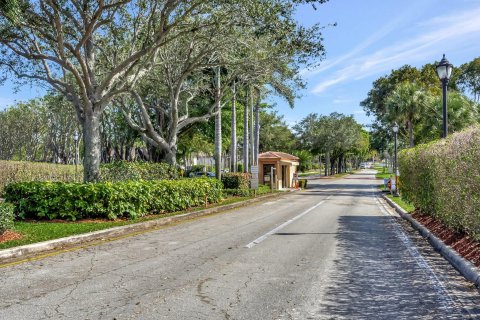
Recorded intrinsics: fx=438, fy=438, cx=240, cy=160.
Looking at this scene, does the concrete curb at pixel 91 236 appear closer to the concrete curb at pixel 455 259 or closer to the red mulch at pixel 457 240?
the concrete curb at pixel 455 259

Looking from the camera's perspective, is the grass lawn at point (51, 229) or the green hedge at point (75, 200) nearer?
the grass lawn at point (51, 229)

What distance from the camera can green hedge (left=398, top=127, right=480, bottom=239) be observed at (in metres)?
8.11

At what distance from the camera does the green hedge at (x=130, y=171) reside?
17.9 m

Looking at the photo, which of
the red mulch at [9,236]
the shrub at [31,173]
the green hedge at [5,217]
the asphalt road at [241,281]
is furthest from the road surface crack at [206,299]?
the shrub at [31,173]

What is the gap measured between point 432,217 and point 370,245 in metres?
4.36

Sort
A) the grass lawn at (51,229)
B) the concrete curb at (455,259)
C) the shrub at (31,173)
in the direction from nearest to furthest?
1. the concrete curb at (455,259)
2. the grass lawn at (51,229)
3. the shrub at (31,173)

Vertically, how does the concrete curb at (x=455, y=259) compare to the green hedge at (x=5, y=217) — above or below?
below

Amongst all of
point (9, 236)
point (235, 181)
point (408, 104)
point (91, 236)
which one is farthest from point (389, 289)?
point (408, 104)

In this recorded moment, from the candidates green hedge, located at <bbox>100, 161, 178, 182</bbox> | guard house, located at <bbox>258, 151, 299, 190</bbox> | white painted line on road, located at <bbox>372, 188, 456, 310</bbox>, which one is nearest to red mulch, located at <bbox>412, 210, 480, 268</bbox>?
white painted line on road, located at <bbox>372, 188, 456, 310</bbox>

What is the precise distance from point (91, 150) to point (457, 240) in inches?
485

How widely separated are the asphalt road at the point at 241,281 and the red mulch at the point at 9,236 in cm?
165

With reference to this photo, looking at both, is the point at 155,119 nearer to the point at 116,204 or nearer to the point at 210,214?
the point at 210,214

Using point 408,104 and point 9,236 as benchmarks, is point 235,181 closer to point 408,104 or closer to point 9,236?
point 408,104

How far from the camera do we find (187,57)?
71.6 ft
